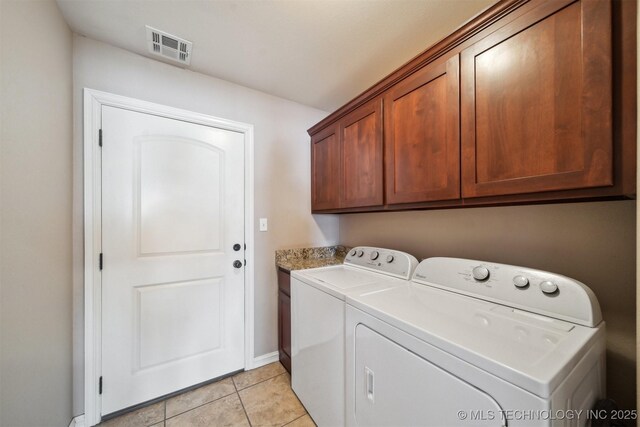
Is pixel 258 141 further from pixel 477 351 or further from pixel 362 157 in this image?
pixel 477 351

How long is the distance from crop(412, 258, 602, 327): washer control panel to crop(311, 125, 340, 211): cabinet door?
96 cm

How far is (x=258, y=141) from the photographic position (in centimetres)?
205

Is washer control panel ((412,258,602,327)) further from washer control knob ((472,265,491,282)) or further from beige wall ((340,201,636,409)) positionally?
beige wall ((340,201,636,409))

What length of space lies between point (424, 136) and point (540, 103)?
467 mm

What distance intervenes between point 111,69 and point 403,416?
97.5 inches

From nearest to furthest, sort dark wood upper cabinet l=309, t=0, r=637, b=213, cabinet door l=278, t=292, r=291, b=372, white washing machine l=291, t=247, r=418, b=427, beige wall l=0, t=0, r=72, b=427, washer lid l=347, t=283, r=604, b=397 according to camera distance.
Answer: washer lid l=347, t=283, r=604, b=397 < dark wood upper cabinet l=309, t=0, r=637, b=213 < beige wall l=0, t=0, r=72, b=427 < white washing machine l=291, t=247, r=418, b=427 < cabinet door l=278, t=292, r=291, b=372

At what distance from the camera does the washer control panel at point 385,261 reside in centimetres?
145

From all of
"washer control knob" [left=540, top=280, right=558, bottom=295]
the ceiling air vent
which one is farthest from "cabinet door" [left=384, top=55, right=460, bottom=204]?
the ceiling air vent

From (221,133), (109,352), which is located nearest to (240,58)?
(221,133)

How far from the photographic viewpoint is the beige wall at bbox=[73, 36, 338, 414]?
143cm

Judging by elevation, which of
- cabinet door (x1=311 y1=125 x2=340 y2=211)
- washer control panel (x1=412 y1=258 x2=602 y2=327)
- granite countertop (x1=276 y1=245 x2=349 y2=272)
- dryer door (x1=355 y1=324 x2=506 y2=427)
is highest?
cabinet door (x1=311 y1=125 x2=340 y2=211)

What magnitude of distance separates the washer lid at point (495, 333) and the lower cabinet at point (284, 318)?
907 millimetres

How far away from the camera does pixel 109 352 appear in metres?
1.50

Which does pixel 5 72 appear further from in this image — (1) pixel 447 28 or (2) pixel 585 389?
(2) pixel 585 389
